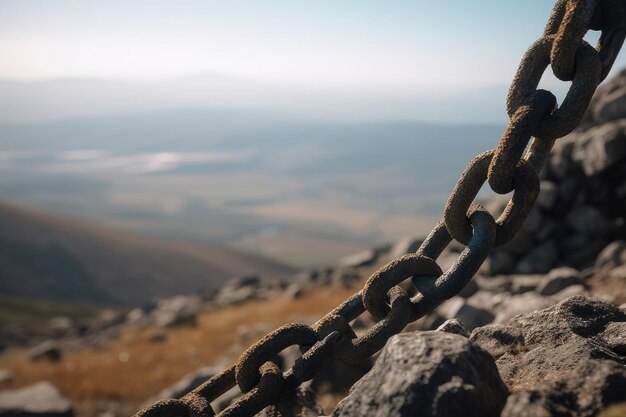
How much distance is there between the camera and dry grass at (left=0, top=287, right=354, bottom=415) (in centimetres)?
1625

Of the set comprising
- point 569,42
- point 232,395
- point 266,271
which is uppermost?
point 569,42

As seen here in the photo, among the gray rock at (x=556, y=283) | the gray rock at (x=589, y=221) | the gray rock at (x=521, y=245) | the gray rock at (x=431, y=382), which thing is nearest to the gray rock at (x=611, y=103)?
the gray rock at (x=589, y=221)

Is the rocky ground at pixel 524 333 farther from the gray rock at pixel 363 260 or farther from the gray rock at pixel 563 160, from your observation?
the gray rock at pixel 363 260

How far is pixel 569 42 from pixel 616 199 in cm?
1007

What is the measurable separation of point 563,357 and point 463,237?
773 mm

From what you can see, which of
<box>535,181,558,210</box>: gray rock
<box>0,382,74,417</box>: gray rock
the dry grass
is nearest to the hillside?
the dry grass

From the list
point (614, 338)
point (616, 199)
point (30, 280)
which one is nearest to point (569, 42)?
point (614, 338)

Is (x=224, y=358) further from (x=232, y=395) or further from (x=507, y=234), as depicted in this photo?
(x=507, y=234)

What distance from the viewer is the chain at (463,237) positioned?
284 centimetres

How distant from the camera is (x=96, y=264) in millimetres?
109875

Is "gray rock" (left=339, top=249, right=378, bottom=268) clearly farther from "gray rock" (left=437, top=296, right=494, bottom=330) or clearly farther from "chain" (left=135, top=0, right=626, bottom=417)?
"chain" (left=135, top=0, right=626, bottom=417)

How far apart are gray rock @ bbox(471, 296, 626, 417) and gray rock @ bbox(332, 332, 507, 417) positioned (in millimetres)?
135

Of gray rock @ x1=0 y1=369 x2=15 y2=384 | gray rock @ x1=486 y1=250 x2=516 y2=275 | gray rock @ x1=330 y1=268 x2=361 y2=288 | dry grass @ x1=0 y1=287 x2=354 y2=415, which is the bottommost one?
gray rock @ x1=0 y1=369 x2=15 y2=384

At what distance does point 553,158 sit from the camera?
1356 cm
